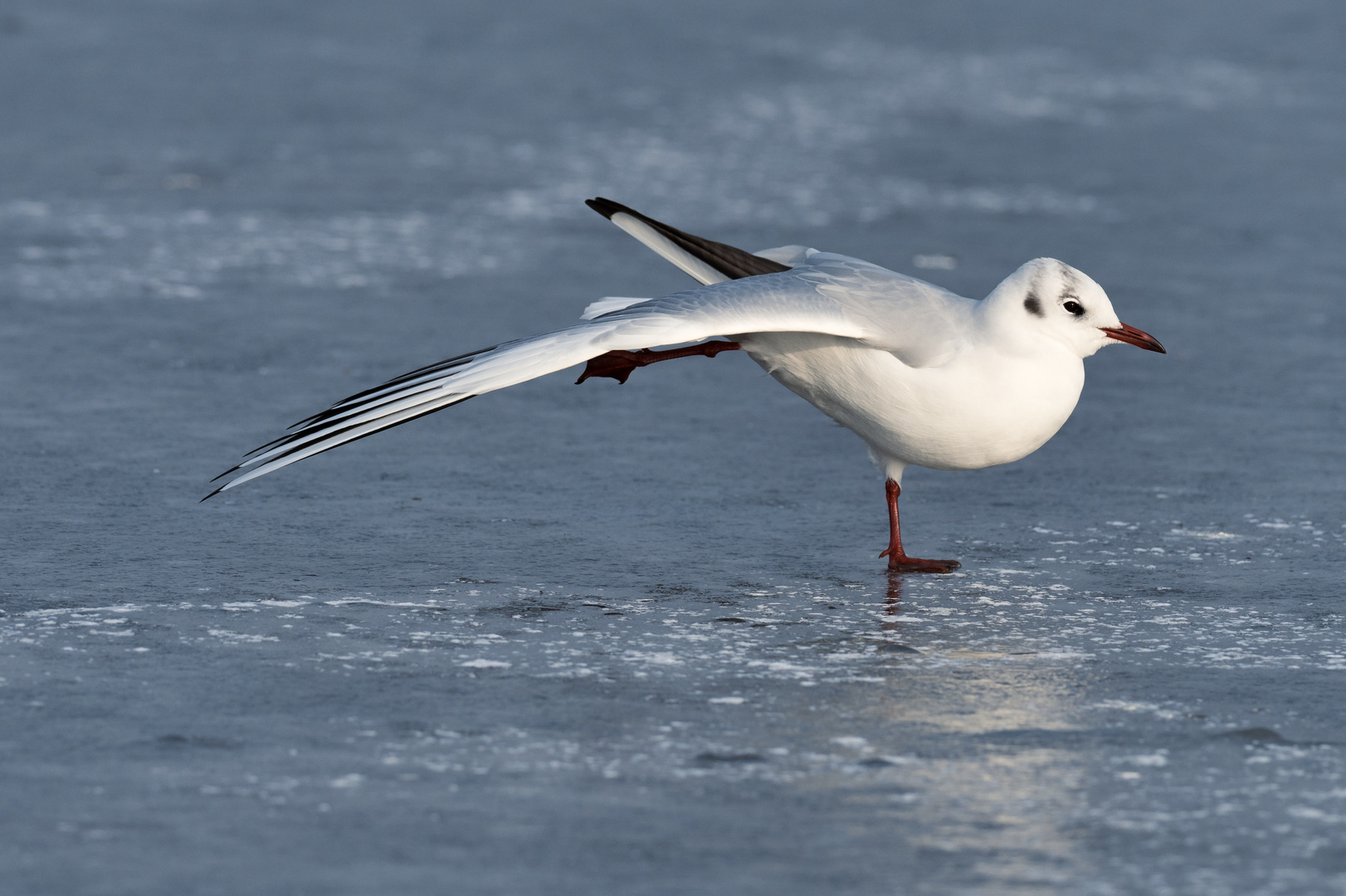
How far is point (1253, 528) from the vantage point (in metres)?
5.98

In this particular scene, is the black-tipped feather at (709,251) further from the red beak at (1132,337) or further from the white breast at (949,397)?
the red beak at (1132,337)

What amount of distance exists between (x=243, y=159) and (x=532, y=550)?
7.13 meters

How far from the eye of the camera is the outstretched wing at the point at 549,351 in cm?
502

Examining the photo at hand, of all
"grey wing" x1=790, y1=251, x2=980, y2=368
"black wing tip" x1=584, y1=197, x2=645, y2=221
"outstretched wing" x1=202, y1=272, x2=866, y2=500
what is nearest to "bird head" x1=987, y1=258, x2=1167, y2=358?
"grey wing" x1=790, y1=251, x2=980, y2=368

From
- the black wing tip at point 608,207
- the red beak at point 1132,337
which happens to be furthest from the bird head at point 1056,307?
the black wing tip at point 608,207

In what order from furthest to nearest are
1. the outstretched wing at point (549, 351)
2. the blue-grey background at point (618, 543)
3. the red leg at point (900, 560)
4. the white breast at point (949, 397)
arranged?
1. the red leg at point (900, 560)
2. the white breast at point (949, 397)
3. the outstretched wing at point (549, 351)
4. the blue-grey background at point (618, 543)

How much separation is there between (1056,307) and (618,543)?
1.54 meters

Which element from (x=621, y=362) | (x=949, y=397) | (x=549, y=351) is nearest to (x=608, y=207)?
(x=621, y=362)

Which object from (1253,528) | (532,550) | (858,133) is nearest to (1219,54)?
(858,133)

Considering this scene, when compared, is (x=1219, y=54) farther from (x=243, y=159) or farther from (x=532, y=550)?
(x=532, y=550)

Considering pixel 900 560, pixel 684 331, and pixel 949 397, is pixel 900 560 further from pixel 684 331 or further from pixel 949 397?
pixel 684 331

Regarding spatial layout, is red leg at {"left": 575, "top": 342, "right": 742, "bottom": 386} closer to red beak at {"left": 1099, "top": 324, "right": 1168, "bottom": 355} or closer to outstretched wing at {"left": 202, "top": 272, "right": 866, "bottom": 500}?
outstretched wing at {"left": 202, "top": 272, "right": 866, "bottom": 500}

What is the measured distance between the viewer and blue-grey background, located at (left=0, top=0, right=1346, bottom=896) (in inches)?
143

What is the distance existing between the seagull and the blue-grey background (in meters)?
0.43
